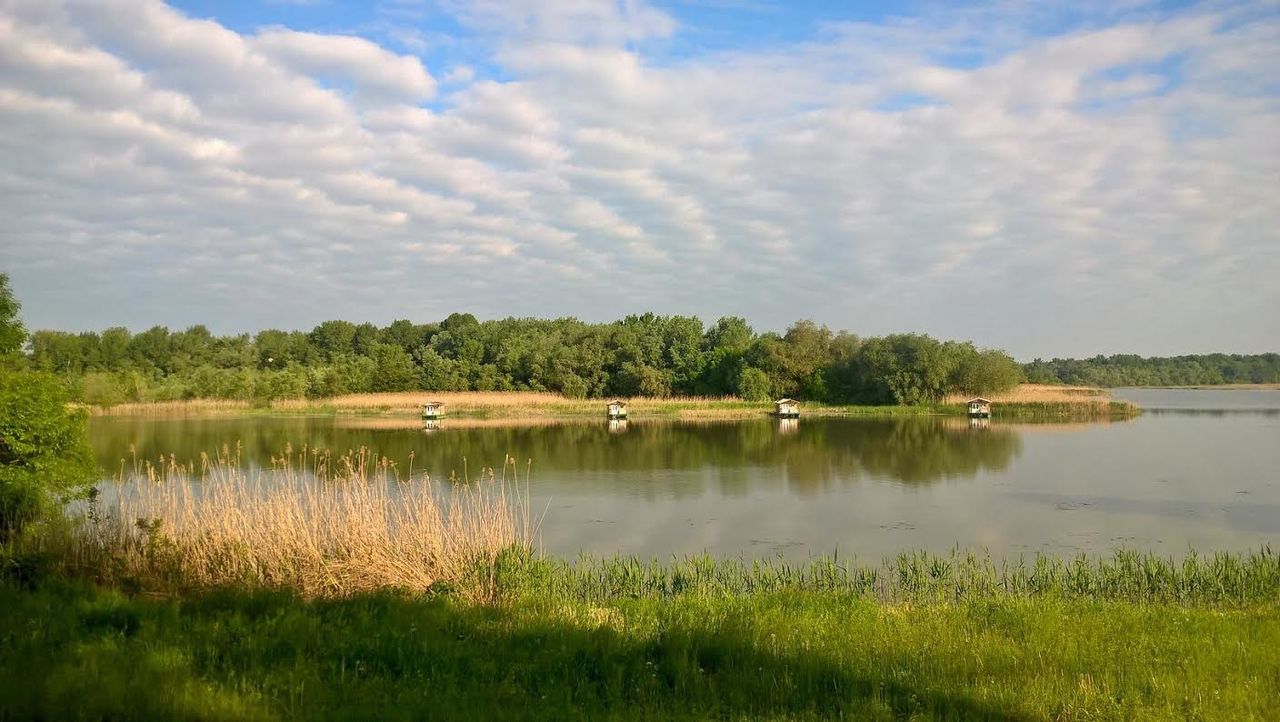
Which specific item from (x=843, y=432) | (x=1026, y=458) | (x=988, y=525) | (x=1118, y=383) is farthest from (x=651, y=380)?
(x=1118, y=383)

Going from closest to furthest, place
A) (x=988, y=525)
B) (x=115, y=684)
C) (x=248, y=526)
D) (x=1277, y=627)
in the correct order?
(x=115, y=684)
(x=1277, y=627)
(x=248, y=526)
(x=988, y=525)

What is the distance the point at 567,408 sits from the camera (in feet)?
179

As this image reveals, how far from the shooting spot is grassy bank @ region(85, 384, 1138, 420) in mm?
48969

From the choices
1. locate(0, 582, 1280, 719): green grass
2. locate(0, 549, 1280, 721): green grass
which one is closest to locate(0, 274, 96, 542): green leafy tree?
locate(0, 549, 1280, 721): green grass

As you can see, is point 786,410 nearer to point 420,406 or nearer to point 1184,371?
point 420,406

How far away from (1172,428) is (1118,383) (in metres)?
100

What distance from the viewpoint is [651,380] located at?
65.6m

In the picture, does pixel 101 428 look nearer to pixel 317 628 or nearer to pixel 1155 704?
pixel 317 628

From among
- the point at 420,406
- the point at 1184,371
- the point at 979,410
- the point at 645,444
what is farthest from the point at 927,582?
the point at 1184,371

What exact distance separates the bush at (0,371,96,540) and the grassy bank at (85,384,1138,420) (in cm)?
3859

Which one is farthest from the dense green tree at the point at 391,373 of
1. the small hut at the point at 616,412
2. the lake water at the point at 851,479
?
the lake water at the point at 851,479

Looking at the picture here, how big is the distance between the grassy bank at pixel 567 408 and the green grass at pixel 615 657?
41.7 m

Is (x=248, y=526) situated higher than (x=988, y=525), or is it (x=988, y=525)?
(x=248, y=526)

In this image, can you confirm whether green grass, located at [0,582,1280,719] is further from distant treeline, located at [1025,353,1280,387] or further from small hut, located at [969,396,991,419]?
distant treeline, located at [1025,353,1280,387]
